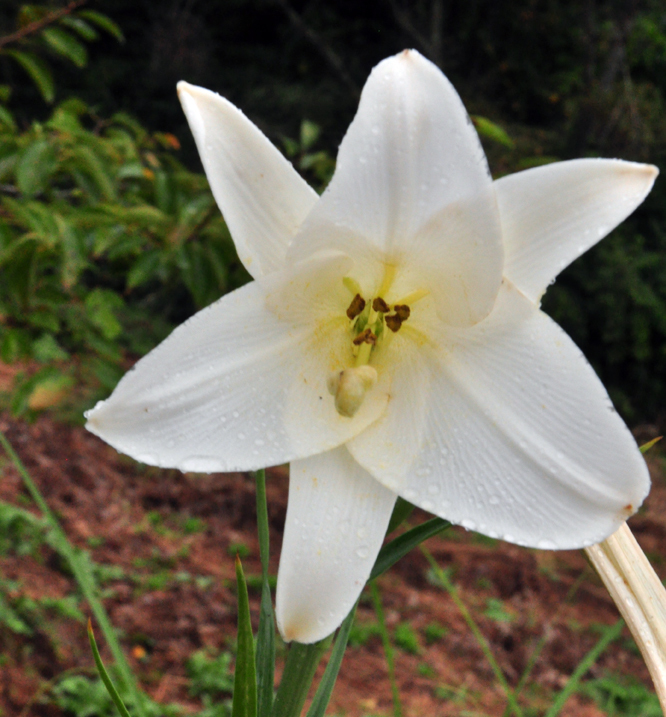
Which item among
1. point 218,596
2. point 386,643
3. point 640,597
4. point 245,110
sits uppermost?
point 640,597

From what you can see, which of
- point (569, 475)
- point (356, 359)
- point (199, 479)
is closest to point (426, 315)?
point (356, 359)

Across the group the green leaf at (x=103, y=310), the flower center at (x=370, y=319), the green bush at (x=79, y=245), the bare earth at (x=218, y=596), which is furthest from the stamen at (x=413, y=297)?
the bare earth at (x=218, y=596)

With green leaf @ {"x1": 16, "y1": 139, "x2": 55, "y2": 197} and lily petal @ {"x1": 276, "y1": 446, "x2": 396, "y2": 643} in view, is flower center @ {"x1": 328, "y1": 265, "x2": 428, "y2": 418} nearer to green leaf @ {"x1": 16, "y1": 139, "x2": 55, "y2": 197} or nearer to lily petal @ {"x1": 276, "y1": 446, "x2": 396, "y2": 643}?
lily petal @ {"x1": 276, "y1": 446, "x2": 396, "y2": 643}

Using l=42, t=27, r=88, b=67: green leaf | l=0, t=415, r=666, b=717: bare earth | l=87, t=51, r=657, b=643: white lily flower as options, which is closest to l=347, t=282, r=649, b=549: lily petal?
l=87, t=51, r=657, b=643: white lily flower

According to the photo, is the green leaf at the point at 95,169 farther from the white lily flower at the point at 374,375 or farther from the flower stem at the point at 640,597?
the flower stem at the point at 640,597

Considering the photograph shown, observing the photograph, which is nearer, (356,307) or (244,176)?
(244,176)

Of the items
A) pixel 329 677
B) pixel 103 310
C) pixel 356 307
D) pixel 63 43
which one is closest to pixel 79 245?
pixel 103 310

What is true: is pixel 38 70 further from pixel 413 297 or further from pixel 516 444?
pixel 516 444
